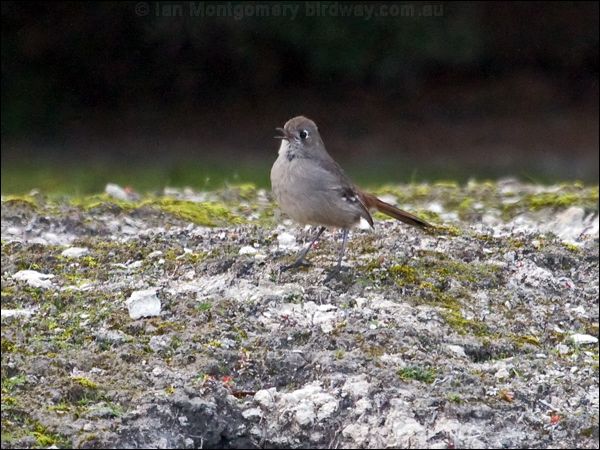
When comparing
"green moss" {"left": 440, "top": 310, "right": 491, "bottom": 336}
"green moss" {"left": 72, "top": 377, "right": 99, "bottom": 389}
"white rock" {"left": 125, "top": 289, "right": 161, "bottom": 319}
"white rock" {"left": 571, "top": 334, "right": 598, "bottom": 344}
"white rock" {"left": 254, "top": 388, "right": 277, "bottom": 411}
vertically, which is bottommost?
"white rock" {"left": 254, "top": 388, "right": 277, "bottom": 411}

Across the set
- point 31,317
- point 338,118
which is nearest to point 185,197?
point 31,317

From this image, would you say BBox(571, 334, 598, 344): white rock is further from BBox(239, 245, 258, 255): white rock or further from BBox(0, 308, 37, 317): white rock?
BBox(0, 308, 37, 317): white rock

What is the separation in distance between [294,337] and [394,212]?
69.9 inches

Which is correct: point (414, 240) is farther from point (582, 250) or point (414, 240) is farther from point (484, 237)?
point (582, 250)

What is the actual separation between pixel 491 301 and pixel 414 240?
3.34 feet

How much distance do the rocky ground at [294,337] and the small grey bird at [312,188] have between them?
23cm

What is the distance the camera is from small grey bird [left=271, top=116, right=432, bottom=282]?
20.7 feet

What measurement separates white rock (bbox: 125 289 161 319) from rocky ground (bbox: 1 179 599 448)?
1cm

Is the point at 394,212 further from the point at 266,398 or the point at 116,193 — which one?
the point at 116,193

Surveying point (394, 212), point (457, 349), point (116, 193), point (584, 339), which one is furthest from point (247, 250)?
point (116, 193)

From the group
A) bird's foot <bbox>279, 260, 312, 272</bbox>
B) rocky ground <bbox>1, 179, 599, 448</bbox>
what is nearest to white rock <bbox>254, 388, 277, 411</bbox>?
rocky ground <bbox>1, 179, 599, 448</bbox>

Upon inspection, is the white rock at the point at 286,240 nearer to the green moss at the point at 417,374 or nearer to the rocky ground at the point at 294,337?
the rocky ground at the point at 294,337

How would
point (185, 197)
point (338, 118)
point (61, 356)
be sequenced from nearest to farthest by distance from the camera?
point (61, 356), point (185, 197), point (338, 118)

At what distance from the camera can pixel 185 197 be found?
9242 mm
